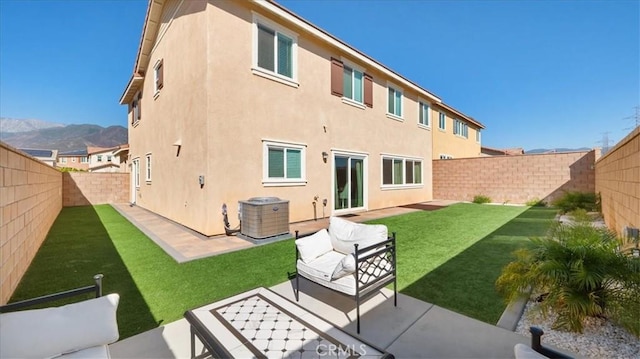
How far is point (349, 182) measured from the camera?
455 inches

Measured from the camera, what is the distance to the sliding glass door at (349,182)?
11078 millimetres

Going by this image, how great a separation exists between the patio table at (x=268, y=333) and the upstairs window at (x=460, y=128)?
23061 mm

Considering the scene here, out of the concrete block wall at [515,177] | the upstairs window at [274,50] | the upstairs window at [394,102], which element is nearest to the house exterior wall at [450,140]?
the concrete block wall at [515,177]

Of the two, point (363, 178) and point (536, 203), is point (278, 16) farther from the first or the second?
point (536, 203)

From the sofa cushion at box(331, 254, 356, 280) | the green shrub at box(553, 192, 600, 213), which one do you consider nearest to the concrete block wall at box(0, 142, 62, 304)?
the sofa cushion at box(331, 254, 356, 280)

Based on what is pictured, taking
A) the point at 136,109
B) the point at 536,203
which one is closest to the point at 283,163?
the point at 136,109

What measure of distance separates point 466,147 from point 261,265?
2406 cm

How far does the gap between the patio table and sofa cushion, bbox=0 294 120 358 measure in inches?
22.8

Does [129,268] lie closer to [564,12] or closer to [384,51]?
[564,12]

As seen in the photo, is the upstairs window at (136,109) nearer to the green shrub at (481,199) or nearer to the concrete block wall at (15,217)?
the concrete block wall at (15,217)

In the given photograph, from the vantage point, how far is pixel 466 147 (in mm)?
24047

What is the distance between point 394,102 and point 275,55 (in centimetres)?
779

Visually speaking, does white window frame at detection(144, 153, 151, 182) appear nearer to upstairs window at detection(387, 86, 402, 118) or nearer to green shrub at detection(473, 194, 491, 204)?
upstairs window at detection(387, 86, 402, 118)

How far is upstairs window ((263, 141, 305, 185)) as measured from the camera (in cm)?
862
